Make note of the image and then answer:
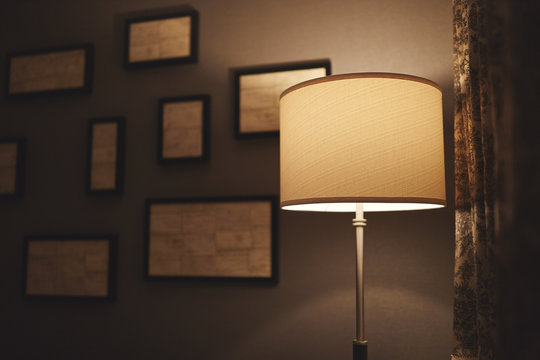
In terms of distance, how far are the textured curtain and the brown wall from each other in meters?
0.14

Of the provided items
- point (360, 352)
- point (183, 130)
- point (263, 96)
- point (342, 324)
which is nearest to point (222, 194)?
point (183, 130)

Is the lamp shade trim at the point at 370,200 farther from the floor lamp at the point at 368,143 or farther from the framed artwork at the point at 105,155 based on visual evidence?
the framed artwork at the point at 105,155

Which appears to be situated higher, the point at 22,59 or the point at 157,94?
the point at 22,59

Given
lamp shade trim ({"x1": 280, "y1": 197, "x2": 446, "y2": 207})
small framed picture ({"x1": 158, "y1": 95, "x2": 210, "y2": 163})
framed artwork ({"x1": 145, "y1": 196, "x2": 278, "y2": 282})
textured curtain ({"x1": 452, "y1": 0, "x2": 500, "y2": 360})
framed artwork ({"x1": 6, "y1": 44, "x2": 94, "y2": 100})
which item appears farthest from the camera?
framed artwork ({"x1": 6, "y1": 44, "x2": 94, "y2": 100})

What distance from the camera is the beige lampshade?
977mm

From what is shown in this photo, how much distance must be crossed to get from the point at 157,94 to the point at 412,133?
1.16m

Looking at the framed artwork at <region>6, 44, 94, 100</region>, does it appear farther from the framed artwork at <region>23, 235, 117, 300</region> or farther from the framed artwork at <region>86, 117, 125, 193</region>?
the framed artwork at <region>23, 235, 117, 300</region>

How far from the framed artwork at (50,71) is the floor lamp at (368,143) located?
1248mm

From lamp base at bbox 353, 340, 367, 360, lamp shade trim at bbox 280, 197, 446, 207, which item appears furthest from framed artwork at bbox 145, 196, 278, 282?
lamp shade trim at bbox 280, 197, 446, 207

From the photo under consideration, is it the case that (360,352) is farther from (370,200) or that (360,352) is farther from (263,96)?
(263,96)

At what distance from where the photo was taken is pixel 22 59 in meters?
1.98

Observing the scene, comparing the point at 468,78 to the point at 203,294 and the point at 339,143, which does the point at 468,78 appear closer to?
the point at 339,143

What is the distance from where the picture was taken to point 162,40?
5.91 feet

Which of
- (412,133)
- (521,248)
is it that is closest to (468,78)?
(412,133)
